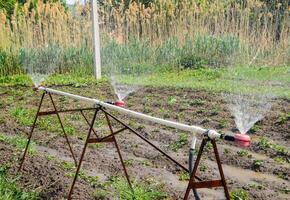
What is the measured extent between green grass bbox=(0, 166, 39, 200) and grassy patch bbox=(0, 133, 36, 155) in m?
0.93

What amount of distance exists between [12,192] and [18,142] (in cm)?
171

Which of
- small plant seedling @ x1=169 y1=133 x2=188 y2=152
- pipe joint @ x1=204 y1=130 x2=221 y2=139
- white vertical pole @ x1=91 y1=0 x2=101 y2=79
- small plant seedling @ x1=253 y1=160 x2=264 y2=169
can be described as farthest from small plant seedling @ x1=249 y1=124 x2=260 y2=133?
white vertical pole @ x1=91 y1=0 x2=101 y2=79

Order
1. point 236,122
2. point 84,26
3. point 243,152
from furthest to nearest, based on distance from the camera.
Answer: point 84,26
point 236,122
point 243,152

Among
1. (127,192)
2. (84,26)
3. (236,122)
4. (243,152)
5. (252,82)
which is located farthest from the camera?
Result: (84,26)

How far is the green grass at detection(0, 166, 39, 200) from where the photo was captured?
11.8ft

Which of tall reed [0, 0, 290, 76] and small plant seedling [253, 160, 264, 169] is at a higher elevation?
tall reed [0, 0, 290, 76]

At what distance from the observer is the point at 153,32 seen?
40.3 ft

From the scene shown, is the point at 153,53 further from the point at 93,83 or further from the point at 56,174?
the point at 56,174

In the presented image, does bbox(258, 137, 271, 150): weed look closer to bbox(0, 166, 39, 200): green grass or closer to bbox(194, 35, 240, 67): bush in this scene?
bbox(0, 166, 39, 200): green grass

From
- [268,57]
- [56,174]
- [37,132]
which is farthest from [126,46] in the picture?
[56,174]

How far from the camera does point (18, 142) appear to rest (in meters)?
5.38

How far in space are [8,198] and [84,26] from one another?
947cm

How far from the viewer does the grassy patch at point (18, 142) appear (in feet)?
16.8

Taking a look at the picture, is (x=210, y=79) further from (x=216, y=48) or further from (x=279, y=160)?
(x=279, y=160)
